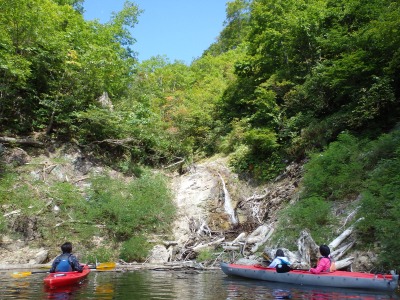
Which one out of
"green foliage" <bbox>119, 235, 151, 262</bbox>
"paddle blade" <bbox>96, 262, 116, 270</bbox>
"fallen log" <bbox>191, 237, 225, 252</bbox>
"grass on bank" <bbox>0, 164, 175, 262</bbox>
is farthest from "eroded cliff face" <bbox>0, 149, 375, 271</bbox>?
"paddle blade" <bbox>96, 262, 116, 270</bbox>

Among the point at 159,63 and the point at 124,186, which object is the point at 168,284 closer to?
the point at 124,186

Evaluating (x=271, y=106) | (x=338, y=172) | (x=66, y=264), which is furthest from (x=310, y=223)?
(x=271, y=106)

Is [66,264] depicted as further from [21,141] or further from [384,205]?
[21,141]

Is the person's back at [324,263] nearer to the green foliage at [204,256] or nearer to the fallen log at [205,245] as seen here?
the green foliage at [204,256]

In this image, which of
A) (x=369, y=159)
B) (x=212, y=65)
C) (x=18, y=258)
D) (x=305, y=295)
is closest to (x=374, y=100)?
(x=369, y=159)

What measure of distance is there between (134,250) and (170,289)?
556cm

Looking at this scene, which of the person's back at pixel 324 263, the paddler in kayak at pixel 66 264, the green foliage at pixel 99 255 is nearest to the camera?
the person's back at pixel 324 263

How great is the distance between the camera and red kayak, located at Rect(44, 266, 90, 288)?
27.7 ft

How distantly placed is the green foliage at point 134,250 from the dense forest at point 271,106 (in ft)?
18.2

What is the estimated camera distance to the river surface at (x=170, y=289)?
24.9 ft

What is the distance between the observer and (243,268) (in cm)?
1019

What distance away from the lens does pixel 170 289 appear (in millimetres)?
8453

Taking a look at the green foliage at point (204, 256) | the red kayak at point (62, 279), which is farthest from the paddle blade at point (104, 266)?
the green foliage at point (204, 256)

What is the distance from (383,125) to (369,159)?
2887 mm
